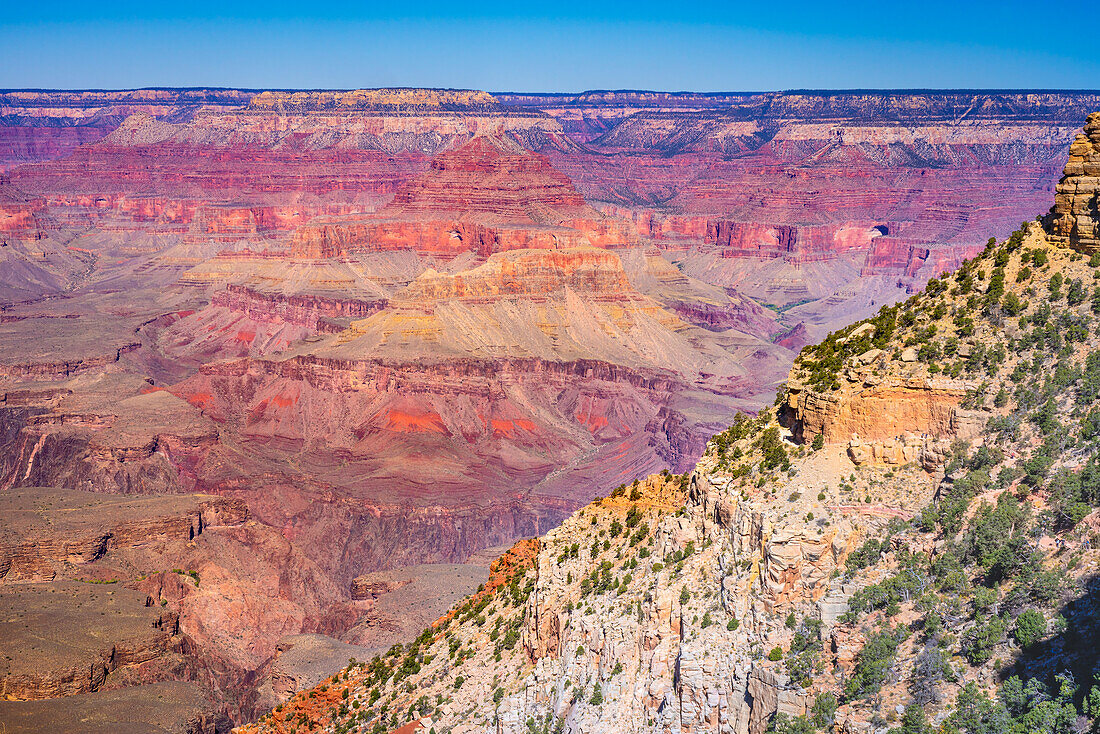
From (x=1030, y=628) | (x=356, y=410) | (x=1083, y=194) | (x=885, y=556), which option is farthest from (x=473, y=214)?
(x=1030, y=628)

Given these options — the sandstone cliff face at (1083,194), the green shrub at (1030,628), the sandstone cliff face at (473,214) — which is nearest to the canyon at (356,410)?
the sandstone cliff face at (1083,194)

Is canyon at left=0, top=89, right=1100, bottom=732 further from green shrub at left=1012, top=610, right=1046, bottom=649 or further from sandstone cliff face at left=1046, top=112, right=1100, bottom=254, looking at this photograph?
green shrub at left=1012, top=610, right=1046, bottom=649

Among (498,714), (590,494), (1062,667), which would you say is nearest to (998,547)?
(1062,667)

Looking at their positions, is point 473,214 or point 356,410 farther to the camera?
point 473,214

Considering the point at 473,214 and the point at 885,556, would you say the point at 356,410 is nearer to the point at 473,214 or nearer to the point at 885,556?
the point at 473,214

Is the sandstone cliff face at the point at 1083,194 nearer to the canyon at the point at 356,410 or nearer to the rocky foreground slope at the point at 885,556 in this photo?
the canyon at the point at 356,410

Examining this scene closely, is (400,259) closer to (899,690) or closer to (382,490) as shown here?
(382,490)

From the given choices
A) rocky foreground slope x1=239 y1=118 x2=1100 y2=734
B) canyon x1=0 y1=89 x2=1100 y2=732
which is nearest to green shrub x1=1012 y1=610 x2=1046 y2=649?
rocky foreground slope x1=239 y1=118 x2=1100 y2=734

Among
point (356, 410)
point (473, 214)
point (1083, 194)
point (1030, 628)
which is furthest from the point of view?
point (473, 214)
